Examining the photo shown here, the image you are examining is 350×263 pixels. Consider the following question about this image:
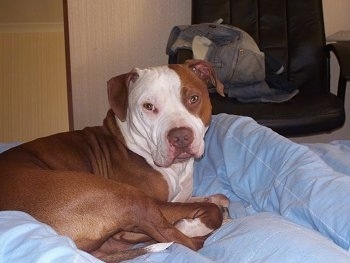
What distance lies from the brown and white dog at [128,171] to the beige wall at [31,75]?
4477mm

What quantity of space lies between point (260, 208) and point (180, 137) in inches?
15.8

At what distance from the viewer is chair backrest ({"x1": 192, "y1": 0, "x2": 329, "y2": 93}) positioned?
3590 millimetres

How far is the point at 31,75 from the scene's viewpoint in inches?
258

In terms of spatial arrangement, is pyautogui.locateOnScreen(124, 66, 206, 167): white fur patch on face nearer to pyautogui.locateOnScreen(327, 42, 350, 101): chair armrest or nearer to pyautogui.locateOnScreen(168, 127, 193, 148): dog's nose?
pyautogui.locateOnScreen(168, 127, 193, 148): dog's nose

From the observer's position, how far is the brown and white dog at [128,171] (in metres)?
1.55

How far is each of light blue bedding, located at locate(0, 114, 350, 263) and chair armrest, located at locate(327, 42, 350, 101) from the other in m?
0.86

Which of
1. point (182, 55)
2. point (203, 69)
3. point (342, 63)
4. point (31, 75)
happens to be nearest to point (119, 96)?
point (203, 69)

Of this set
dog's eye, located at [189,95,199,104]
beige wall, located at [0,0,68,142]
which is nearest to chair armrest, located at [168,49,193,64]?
dog's eye, located at [189,95,199,104]

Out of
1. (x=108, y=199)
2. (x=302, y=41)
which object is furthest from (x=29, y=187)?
(x=302, y=41)

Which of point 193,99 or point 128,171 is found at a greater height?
point 193,99

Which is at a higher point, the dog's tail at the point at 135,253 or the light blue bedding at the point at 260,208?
the light blue bedding at the point at 260,208

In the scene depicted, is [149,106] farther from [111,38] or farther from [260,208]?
[111,38]

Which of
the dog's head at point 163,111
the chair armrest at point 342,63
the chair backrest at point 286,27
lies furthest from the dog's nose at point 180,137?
the chair backrest at point 286,27

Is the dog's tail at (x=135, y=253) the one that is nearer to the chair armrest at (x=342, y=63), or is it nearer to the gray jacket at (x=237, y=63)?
the gray jacket at (x=237, y=63)
